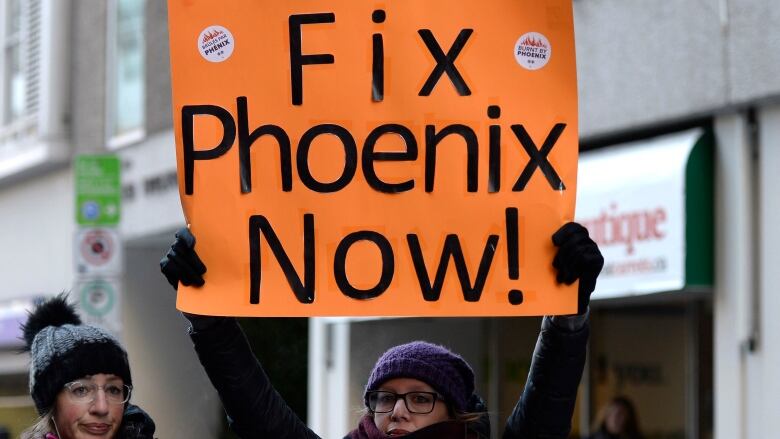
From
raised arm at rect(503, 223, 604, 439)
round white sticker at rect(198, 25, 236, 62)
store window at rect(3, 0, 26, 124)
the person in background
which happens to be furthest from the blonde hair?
store window at rect(3, 0, 26, 124)

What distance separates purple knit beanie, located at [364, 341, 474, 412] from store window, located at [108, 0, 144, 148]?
1370 cm

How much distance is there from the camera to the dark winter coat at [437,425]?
3.98 metres

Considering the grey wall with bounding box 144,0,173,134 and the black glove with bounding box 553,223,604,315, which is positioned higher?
the grey wall with bounding box 144,0,173,134

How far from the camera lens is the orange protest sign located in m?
4.14

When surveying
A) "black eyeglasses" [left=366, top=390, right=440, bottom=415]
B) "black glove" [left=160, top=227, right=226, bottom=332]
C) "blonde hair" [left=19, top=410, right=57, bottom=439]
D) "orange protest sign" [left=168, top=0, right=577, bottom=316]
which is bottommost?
"blonde hair" [left=19, top=410, right=57, bottom=439]

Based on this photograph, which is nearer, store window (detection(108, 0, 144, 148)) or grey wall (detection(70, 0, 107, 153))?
store window (detection(108, 0, 144, 148))

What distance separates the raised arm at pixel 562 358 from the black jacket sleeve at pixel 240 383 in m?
0.63

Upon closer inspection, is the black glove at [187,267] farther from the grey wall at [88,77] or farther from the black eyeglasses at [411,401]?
the grey wall at [88,77]

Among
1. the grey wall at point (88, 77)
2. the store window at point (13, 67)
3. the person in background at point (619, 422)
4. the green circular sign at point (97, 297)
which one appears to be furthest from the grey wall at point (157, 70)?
the person in background at point (619, 422)

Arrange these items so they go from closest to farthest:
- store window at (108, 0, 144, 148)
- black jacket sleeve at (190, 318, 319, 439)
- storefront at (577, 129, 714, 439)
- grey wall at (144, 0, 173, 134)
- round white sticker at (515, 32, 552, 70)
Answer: black jacket sleeve at (190, 318, 319, 439) → round white sticker at (515, 32, 552, 70) → storefront at (577, 129, 714, 439) → grey wall at (144, 0, 173, 134) → store window at (108, 0, 144, 148)

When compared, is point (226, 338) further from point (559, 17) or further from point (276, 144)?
point (559, 17)

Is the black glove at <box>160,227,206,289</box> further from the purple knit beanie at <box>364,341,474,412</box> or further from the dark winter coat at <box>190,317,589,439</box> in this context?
the purple knit beanie at <box>364,341,474,412</box>

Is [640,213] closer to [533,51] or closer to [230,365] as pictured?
[533,51]

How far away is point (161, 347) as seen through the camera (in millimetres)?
19000
